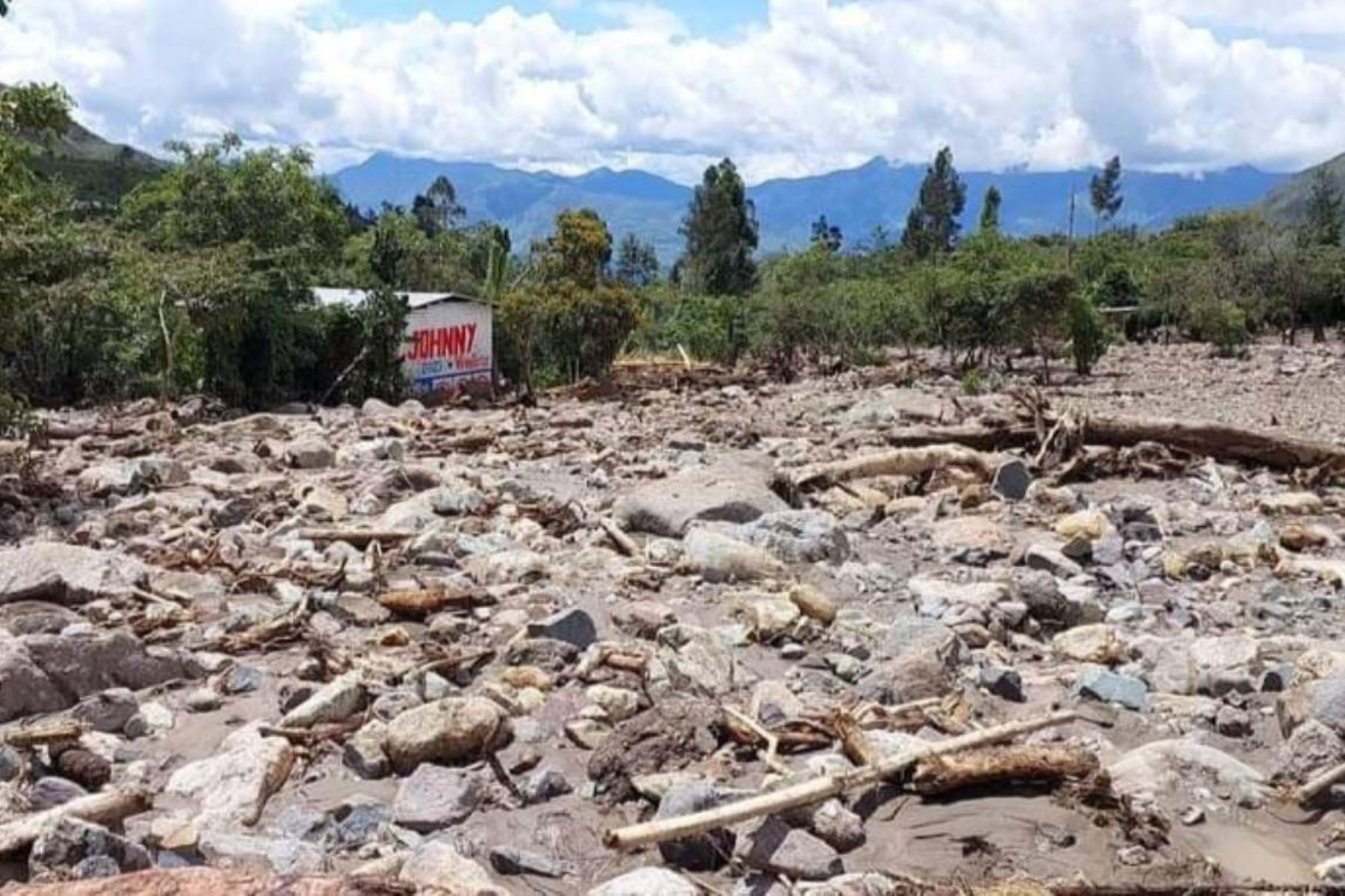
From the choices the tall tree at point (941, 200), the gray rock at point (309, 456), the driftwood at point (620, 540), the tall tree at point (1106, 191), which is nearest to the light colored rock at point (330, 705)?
the driftwood at point (620, 540)

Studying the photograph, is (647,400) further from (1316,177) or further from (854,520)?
(1316,177)

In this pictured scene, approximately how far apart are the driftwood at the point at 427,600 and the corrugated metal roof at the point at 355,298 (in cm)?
1531

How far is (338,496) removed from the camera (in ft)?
31.8

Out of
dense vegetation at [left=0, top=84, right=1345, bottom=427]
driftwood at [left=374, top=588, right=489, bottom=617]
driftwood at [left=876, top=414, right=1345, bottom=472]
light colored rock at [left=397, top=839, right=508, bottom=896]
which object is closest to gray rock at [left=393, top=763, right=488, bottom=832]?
light colored rock at [left=397, top=839, right=508, bottom=896]

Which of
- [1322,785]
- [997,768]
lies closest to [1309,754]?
[1322,785]

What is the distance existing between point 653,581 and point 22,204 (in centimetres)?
792

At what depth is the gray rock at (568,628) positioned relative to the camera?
19.2 feet

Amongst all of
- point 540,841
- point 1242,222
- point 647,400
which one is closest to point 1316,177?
point 1242,222

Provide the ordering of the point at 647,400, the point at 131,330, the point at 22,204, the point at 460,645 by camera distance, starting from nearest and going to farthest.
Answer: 1. the point at 460,645
2. the point at 22,204
3. the point at 131,330
4. the point at 647,400

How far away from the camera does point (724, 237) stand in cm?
4531

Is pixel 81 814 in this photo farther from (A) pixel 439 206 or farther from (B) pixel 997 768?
(A) pixel 439 206

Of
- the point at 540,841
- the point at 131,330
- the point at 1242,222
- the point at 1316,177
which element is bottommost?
the point at 540,841

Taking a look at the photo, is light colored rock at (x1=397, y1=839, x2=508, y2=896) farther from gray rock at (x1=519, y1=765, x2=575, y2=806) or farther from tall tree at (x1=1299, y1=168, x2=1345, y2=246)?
tall tree at (x1=1299, y1=168, x2=1345, y2=246)

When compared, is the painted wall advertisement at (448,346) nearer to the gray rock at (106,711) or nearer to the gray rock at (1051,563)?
the gray rock at (1051,563)
